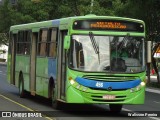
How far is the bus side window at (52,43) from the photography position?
17.5m

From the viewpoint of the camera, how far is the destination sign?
15.7 m

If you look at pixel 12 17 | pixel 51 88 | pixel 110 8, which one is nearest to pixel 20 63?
pixel 51 88

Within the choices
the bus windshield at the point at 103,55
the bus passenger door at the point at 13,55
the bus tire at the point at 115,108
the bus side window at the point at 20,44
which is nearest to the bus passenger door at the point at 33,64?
the bus side window at the point at 20,44

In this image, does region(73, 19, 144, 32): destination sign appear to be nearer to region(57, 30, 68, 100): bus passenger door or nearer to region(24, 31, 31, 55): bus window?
region(57, 30, 68, 100): bus passenger door

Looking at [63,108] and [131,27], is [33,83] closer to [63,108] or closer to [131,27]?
[63,108]

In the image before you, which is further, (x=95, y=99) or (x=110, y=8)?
(x=110, y=8)

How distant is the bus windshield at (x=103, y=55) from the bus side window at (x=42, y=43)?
11.0ft

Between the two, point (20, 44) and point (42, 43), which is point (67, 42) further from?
point (20, 44)

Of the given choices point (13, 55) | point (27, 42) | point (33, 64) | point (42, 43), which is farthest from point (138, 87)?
point (13, 55)

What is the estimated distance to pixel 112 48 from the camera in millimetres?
15516

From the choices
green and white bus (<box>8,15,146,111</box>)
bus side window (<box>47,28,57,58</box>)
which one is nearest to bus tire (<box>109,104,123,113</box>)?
green and white bus (<box>8,15,146,111</box>)

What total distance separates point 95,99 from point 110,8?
4299 cm

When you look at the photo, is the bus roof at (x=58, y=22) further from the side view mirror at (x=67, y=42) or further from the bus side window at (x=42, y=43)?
the side view mirror at (x=67, y=42)

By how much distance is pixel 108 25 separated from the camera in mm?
15852
